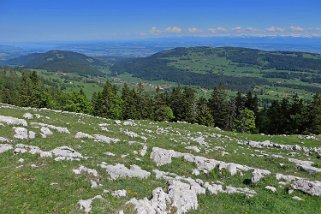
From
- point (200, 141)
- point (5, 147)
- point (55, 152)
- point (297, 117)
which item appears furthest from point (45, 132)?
point (297, 117)

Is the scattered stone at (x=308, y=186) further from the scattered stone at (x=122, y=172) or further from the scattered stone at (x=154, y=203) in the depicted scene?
the scattered stone at (x=122, y=172)

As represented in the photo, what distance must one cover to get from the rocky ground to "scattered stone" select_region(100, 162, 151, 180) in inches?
2.8

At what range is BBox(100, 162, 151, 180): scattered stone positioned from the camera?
2145 cm

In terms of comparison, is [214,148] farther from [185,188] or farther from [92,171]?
[92,171]

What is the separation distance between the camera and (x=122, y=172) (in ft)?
71.5

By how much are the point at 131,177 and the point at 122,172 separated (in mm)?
753

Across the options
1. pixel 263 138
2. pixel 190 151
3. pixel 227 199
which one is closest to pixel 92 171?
pixel 227 199

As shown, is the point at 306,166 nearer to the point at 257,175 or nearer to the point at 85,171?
the point at 257,175

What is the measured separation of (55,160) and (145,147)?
27.7 feet

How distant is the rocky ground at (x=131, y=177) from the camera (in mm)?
17703

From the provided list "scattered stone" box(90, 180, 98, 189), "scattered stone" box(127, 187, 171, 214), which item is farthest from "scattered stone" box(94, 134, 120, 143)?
"scattered stone" box(127, 187, 171, 214)

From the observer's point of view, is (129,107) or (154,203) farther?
(129,107)

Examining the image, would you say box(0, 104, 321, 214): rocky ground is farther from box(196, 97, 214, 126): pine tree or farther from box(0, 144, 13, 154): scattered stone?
box(196, 97, 214, 126): pine tree

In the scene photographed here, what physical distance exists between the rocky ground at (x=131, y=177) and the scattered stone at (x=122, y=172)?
7 centimetres
